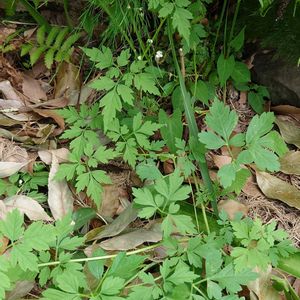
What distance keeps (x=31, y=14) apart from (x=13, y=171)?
0.71 m

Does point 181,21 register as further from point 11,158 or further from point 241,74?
point 11,158

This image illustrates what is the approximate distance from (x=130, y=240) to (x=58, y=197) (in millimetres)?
312

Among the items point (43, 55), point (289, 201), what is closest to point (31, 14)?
point (43, 55)

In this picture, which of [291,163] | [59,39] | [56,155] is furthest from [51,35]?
[291,163]

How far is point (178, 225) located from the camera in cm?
157

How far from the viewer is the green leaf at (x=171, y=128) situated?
6.24 ft

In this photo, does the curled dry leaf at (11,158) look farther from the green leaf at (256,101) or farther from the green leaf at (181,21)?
the green leaf at (256,101)

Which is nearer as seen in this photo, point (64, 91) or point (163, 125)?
point (163, 125)

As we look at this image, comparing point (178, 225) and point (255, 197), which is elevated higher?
point (178, 225)

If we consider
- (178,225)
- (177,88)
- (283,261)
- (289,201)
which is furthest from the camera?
(177,88)

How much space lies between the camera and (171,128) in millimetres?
1910

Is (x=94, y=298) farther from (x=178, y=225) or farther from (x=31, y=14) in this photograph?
(x=31, y=14)

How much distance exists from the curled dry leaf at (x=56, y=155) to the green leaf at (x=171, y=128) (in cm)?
36

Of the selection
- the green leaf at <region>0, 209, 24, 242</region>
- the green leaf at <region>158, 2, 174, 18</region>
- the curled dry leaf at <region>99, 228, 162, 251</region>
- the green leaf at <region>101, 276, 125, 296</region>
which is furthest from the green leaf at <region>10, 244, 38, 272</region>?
the green leaf at <region>158, 2, 174, 18</region>
